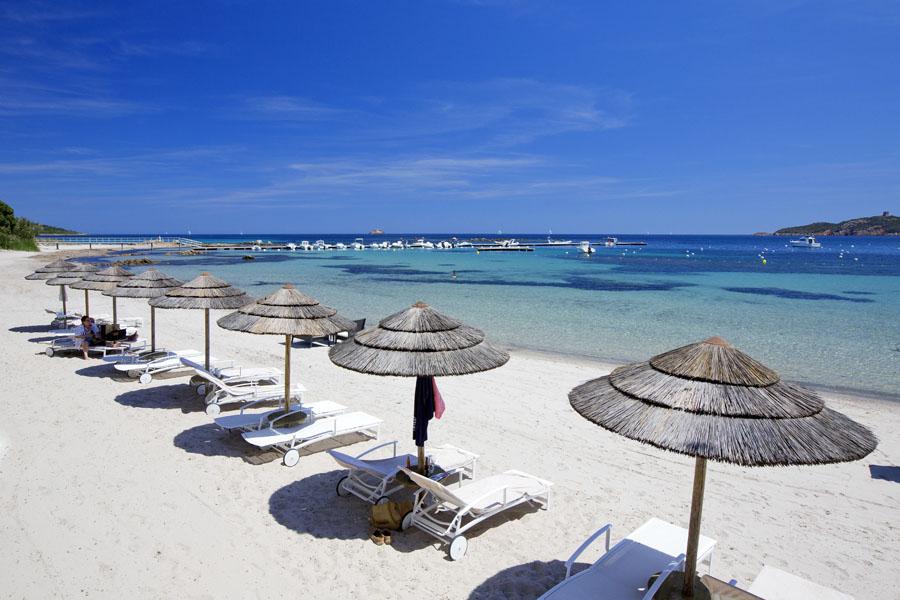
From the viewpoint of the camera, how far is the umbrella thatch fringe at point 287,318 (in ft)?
20.3

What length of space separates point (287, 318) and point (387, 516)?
8.60 ft

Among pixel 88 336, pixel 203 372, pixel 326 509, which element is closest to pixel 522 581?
pixel 326 509

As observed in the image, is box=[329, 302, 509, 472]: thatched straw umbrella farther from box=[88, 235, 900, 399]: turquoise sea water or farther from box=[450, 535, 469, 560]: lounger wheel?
box=[88, 235, 900, 399]: turquoise sea water

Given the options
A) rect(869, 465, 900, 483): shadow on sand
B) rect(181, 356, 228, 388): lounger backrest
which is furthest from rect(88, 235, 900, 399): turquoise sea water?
rect(181, 356, 228, 388): lounger backrest

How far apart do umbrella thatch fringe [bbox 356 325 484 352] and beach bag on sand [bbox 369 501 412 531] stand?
1451mm

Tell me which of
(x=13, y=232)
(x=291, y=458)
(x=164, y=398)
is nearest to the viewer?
(x=291, y=458)

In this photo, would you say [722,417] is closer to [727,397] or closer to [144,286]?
[727,397]

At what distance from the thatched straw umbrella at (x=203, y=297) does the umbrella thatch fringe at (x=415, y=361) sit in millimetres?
3783

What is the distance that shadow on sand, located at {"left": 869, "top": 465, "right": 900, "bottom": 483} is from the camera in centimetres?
637

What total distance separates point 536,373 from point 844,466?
5361 mm

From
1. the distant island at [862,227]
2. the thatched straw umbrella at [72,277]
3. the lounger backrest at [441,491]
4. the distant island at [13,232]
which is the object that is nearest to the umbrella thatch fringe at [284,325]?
the lounger backrest at [441,491]

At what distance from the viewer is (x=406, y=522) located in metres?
4.89

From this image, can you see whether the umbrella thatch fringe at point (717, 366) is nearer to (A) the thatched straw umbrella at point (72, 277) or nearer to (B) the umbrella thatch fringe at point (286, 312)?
(B) the umbrella thatch fringe at point (286, 312)

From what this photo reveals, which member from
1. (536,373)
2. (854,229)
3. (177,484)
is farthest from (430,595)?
(854,229)
